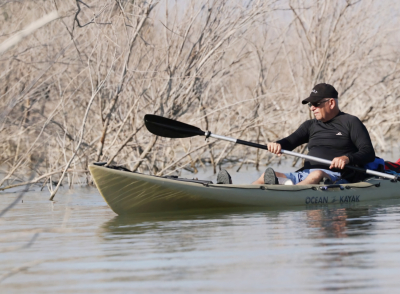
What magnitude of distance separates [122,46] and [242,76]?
602 centimetres

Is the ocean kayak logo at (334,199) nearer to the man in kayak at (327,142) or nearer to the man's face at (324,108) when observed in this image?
the man in kayak at (327,142)

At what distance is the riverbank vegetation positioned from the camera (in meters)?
7.34

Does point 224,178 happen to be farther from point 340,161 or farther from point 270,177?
point 340,161

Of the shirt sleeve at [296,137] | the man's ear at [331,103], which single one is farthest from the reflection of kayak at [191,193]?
the man's ear at [331,103]

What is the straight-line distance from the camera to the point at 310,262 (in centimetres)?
364

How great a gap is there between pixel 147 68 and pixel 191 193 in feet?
5.98

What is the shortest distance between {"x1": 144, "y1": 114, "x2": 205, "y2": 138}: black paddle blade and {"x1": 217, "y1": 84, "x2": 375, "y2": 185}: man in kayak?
0.66 metres

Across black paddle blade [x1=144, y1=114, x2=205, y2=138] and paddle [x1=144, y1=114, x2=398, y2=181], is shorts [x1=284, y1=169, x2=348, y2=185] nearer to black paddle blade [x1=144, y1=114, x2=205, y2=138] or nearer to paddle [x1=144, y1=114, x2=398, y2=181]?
paddle [x1=144, y1=114, x2=398, y2=181]

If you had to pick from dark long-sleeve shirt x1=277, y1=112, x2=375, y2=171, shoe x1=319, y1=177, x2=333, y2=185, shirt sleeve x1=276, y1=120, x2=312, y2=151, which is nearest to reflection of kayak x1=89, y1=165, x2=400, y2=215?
shoe x1=319, y1=177, x2=333, y2=185

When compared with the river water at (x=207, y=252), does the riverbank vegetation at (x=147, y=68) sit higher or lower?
higher

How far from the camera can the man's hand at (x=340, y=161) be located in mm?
7008

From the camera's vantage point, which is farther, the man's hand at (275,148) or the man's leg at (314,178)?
the man's hand at (275,148)

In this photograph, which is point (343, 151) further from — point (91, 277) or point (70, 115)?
point (91, 277)

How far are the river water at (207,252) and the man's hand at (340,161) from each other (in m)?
0.56
